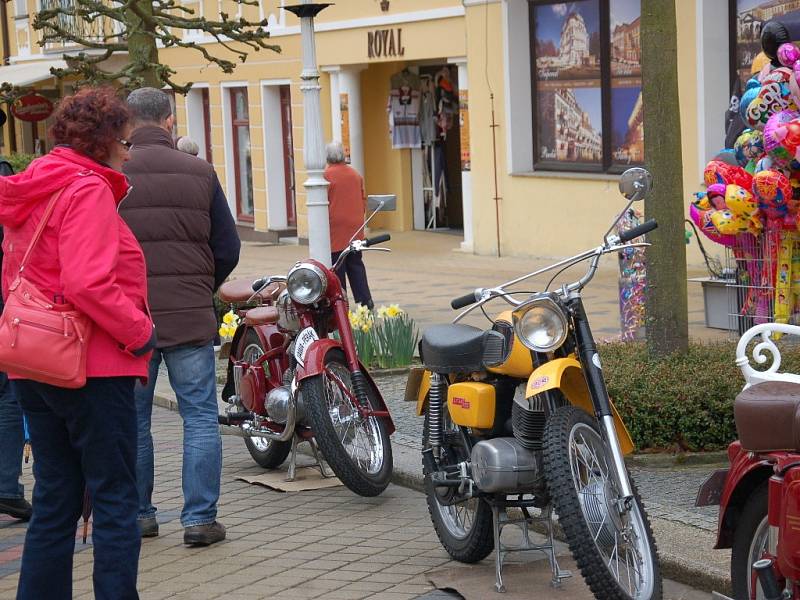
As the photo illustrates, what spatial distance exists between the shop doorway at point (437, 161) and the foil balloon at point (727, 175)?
13581 mm

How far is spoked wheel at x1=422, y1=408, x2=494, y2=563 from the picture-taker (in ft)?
18.3

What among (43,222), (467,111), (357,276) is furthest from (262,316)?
(467,111)

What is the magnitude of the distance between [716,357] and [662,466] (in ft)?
3.05

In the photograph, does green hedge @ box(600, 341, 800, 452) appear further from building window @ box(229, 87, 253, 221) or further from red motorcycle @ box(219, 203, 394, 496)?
building window @ box(229, 87, 253, 221)

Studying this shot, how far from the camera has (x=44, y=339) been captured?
14.7ft

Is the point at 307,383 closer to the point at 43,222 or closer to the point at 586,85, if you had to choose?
the point at 43,222

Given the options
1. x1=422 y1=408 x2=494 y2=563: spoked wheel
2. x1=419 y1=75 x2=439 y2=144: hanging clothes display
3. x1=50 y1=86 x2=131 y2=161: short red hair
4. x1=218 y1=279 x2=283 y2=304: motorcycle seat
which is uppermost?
x1=419 y1=75 x2=439 y2=144: hanging clothes display

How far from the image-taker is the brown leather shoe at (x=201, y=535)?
20.0 feet

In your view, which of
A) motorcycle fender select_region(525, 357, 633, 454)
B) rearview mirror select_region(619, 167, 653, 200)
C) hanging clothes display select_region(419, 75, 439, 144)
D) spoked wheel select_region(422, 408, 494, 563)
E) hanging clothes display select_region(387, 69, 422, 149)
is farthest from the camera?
hanging clothes display select_region(387, 69, 422, 149)

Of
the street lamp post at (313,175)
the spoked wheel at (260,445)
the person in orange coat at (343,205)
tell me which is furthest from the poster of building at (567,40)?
the spoked wheel at (260,445)

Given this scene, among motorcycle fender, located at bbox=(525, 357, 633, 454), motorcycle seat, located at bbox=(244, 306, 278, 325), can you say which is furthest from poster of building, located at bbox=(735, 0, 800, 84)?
motorcycle fender, located at bbox=(525, 357, 633, 454)

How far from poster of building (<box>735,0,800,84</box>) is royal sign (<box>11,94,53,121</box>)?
591 inches

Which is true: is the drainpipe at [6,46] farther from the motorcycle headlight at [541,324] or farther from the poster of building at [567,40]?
the motorcycle headlight at [541,324]

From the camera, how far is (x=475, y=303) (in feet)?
16.9
